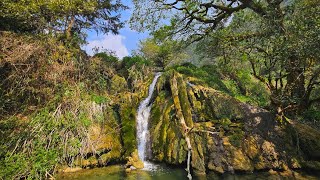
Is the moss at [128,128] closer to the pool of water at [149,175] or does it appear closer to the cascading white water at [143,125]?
the cascading white water at [143,125]

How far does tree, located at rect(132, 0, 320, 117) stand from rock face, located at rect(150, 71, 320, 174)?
53.0 inches

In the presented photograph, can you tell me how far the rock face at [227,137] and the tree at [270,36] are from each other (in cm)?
135

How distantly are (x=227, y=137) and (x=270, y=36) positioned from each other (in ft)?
17.1

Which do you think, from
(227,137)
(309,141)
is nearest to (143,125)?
(227,137)

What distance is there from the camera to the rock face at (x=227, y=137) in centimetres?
1214

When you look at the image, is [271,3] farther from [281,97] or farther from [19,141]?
[19,141]

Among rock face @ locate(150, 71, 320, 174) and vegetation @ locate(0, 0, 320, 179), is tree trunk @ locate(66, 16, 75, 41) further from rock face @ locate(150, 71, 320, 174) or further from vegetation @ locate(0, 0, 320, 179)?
rock face @ locate(150, 71, 320, 174)

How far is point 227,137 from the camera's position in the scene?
1289cm

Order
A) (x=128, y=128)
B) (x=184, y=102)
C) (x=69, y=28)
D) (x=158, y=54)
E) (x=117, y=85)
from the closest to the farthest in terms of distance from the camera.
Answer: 1. (x=184, y=102)
2. (x=128, y=128)
3. (x=117, y=85)
4. (x=69, y=28)
5. (x=158, y=54)

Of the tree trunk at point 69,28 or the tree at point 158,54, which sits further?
the tree at point 158,54

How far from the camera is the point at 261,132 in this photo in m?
13.1

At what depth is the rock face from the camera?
12141 mm

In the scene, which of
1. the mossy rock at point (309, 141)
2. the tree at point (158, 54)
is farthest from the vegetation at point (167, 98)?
the tree at point (158, 54)

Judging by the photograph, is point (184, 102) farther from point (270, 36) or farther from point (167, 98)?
point (270, 36)
